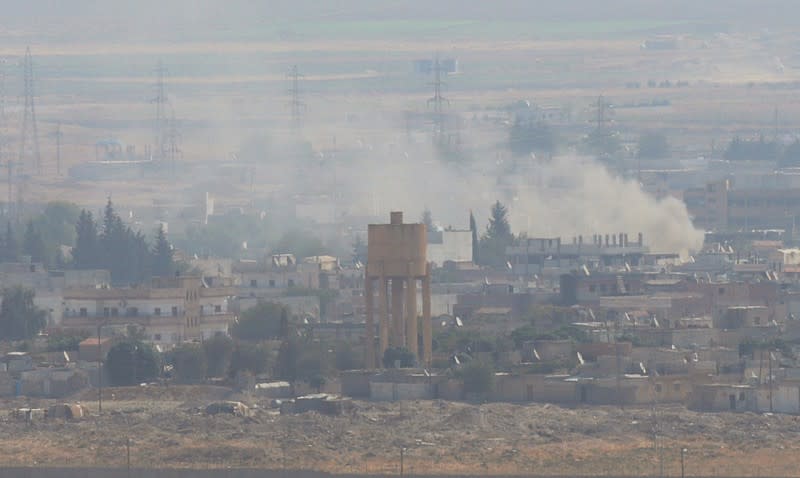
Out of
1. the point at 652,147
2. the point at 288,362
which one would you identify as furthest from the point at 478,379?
the point at 652,147

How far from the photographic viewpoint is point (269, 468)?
167 feet

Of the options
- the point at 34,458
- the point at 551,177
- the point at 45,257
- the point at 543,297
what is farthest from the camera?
the point at 551,177

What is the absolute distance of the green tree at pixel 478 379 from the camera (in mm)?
61000

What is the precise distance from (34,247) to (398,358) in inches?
1654

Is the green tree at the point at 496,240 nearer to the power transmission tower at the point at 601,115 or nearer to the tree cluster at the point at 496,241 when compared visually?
the tree cluster at the point at 496,241

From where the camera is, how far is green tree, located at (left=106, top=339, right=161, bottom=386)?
6462 cm

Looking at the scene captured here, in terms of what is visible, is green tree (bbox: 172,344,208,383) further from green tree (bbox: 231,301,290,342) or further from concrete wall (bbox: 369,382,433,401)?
green tree (bbox: 231,301,290,342)

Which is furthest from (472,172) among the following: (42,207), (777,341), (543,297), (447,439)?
(447,439)

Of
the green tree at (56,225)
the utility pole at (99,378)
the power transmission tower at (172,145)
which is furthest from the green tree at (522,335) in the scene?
the power transmission tower at (172,145)

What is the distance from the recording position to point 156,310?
7800 centimetres

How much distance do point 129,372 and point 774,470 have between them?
1803 cm

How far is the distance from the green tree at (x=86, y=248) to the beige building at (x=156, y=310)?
69.5ft

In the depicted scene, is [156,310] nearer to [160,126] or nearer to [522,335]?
[522,335]

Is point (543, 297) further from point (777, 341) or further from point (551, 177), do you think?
point (551, 177)
